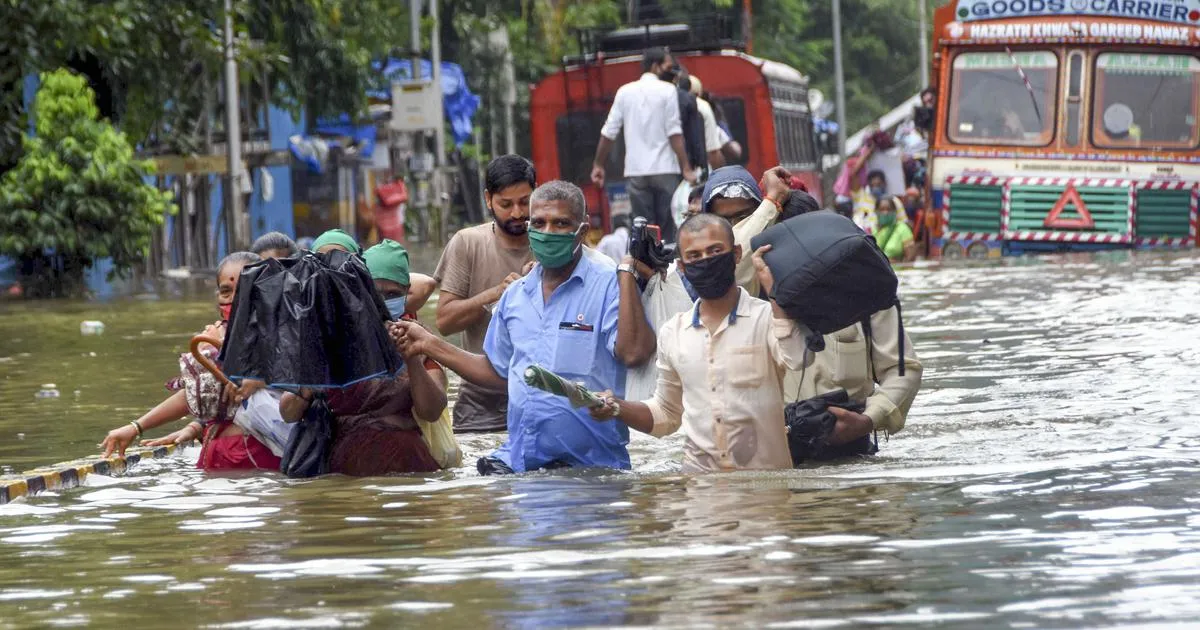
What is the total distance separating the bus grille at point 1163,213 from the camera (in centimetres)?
2275

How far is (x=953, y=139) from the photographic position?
23.3 m

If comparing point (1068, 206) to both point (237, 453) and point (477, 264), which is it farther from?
point (237, 453)

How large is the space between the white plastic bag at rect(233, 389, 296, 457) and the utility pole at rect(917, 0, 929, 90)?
168 ft

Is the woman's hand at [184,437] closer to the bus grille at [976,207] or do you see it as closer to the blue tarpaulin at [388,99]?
the bus grille at [976,207]

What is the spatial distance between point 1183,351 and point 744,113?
1169cm

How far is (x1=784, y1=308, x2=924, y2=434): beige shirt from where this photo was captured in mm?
8039

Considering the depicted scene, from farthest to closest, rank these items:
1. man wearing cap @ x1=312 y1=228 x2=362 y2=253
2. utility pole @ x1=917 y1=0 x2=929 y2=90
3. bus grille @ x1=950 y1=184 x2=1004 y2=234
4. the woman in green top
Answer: utility pole @ x1=917 y1=0 x2=929 y2=90 → the woman in green top → bus grille @ x1=950 y1=184 x2=1004 y2=234 → man wearing cap @ x1=312 y1=228 x2=362 y2=253

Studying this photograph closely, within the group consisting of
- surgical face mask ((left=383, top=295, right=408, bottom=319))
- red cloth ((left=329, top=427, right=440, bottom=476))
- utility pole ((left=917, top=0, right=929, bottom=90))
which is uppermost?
utility pole ((left=917, top=0, right=929, bottom=90))

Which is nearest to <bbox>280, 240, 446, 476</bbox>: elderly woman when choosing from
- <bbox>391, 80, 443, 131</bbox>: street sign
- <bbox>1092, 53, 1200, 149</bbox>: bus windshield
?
<bbox>1092, 53, 1200, 149</bbox>: bus windshield

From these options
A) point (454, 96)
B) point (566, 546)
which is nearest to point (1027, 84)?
point (566, 546)

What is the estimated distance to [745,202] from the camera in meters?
8.45


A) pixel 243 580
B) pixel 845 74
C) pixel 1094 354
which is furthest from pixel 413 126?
pixel 845 74

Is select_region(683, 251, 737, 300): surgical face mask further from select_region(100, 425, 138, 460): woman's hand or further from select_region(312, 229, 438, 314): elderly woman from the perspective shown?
select_region(100, 425, 138, 460): woman's hand

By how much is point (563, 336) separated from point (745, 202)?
1.13 m
